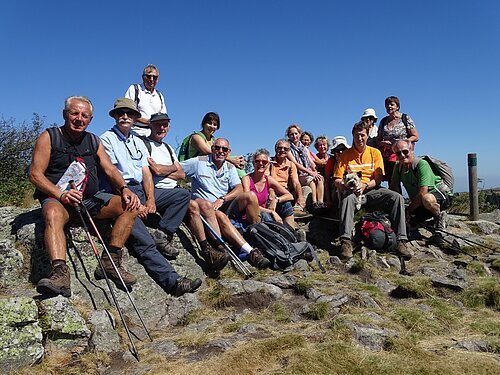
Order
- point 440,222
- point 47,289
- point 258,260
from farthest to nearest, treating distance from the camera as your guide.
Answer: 1. point 440,222
2. point 258,260
3. point 47,289

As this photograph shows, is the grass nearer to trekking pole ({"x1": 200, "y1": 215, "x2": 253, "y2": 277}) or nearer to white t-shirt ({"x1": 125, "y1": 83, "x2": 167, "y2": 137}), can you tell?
trekking pole ({"x1": 200, "y1": 215, "x2": 253, "y2": 277})

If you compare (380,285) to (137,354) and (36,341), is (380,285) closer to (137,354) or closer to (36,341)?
(137,354)

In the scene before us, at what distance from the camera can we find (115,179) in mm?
6699

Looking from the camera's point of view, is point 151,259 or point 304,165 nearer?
point 151,259

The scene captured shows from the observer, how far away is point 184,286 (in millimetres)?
6707

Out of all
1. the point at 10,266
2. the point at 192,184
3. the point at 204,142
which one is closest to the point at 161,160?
the point at 192,184

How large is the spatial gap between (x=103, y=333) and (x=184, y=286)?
1.59m

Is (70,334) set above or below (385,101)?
below

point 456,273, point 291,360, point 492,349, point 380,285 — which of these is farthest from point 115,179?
point 456,273

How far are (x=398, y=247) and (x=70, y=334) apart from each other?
257 inches

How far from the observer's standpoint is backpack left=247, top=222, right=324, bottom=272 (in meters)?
7.97

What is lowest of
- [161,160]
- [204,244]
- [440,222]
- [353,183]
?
[204,244]

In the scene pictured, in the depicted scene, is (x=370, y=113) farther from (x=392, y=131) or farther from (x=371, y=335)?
(x=371, y=335)

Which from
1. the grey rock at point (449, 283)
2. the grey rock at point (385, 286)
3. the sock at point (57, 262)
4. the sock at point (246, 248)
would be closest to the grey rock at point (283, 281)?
the sock at point (246, 248)
